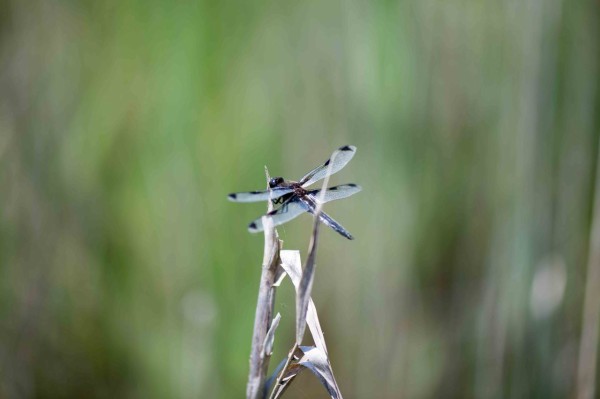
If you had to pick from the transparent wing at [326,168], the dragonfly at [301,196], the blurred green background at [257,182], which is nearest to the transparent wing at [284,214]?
the dragonfly at [301,196]

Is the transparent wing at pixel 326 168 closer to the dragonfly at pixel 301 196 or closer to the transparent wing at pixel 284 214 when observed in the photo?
the dragonfly at pixel 301 196

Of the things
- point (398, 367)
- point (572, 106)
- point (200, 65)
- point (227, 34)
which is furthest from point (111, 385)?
point (572, 106)

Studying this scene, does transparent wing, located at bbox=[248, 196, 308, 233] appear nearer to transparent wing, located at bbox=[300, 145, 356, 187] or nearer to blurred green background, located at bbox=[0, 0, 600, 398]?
transparent wing, located at bbox=[300, 145, 356, 187]

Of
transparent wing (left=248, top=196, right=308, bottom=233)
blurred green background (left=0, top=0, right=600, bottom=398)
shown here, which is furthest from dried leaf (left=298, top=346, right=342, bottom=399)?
blurred green background (left=0, top=0, right=600, bottom=398)

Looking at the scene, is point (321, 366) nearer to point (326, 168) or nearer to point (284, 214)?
point (284, 214)

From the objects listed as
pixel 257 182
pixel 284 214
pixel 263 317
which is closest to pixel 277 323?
pixel 263 317

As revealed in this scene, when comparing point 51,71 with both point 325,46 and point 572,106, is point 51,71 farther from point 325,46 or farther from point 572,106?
point 572,106

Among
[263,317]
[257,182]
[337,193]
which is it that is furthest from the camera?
[257,182]
